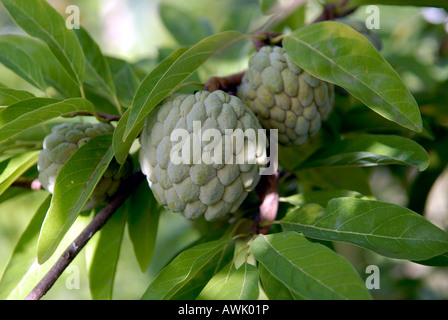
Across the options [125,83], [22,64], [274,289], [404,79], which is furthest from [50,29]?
[404,79]

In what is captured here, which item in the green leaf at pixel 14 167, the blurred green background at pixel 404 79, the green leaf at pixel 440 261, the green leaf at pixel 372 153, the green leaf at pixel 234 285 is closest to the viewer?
the green leaf at pixel 234 285

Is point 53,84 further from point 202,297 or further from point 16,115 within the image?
point 202,297

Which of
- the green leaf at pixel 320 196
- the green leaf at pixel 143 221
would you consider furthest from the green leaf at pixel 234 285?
the green leaf at pixel 143 221

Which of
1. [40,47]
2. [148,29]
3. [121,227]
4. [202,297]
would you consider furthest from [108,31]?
[202,297]

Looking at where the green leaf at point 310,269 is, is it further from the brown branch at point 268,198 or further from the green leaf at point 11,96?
the green leaf at point 11,96

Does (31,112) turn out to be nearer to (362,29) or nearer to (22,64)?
(22,64)

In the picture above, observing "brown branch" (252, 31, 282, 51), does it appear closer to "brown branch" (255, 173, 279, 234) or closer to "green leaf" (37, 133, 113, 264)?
"brown branch" (255, 173, 279, 234)
